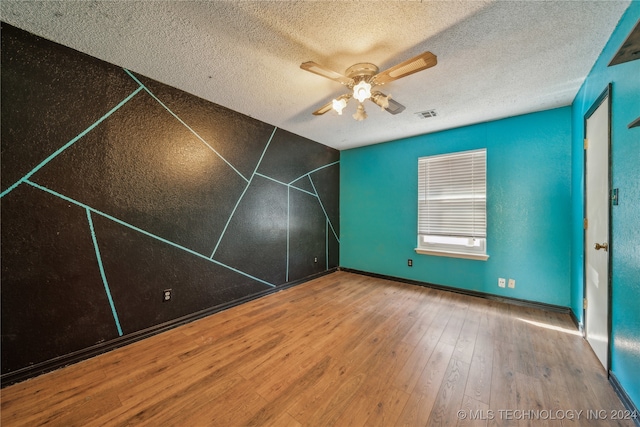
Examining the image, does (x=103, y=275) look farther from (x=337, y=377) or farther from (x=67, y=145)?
(x=337, y=377)

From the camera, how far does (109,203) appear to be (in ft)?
6.80

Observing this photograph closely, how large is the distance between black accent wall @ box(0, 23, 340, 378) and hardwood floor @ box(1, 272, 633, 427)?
0.33 meters

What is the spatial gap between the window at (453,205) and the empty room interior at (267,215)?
0.04 m

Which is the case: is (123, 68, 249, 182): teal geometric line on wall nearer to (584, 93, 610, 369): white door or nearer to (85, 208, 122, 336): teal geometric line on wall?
(85, 208, 122, 336): teal geometric line on wall

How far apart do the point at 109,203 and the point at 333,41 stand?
2.39 metres

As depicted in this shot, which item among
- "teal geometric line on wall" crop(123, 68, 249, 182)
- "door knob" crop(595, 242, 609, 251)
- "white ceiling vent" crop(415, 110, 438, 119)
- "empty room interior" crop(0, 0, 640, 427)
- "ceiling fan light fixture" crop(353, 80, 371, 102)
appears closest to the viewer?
"empty room interior" crop(0, 0, 640, 427)

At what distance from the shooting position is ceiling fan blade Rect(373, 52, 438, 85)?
150 centimetres

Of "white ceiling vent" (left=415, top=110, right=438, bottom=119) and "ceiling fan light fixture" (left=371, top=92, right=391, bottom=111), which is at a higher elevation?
"white ceiling vent" (left=415, top=110, right=438, bottom=119)

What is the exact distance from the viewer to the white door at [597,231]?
5.88ft

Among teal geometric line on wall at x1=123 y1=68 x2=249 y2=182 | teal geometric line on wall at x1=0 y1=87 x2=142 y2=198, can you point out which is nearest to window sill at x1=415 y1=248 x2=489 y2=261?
teal geometric line on wall at x1=123 y1=68 x2=249 y2=182

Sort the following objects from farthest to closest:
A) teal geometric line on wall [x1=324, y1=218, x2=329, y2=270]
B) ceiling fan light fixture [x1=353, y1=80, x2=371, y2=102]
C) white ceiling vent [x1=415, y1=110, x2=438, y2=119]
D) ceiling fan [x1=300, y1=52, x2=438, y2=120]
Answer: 1. teal geometric line on wall [x1=324, y1=218, x2=329, y2=270]
2. white ceiling vent [x1=415, y1=110, x2=438, y2=119]
3. ceiling fan light fixture [x1=353, y1=80, x2=371, y2=102]
4. ceiling fan [x1=300, y1=52, x2=438, y2=120]

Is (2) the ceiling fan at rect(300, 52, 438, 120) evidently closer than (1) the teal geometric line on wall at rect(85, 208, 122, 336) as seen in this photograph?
Yes

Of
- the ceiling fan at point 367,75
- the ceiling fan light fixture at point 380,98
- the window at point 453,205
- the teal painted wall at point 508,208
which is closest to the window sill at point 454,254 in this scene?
the window at point 453,205

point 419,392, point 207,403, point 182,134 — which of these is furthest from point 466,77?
A: point 207,403
